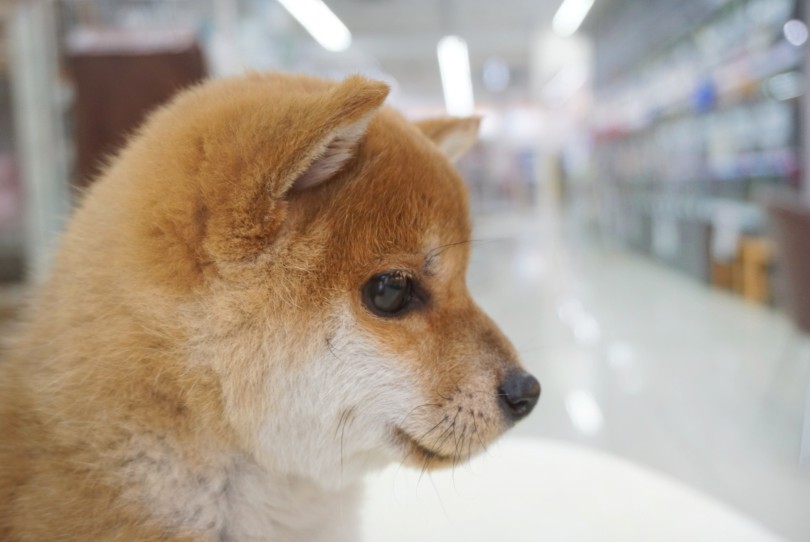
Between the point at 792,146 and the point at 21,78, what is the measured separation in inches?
140

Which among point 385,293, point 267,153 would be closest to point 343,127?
point 267,153

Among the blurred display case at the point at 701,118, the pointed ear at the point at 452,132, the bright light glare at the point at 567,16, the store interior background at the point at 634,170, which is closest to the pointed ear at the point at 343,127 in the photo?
the store interior background at the point at 634,170

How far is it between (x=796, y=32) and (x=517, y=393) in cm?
307

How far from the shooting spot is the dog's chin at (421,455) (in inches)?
30.6

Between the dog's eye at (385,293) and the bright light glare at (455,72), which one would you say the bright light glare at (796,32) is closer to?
the bright light glare at (455,72)

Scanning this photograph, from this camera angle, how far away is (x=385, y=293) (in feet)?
2.45

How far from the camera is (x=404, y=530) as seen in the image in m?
1.04

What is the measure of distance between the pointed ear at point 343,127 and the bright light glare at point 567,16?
3629mm

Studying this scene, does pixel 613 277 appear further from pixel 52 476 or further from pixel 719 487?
pixel 52 476

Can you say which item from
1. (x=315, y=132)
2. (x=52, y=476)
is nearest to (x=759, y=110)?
(x=315, y=132)

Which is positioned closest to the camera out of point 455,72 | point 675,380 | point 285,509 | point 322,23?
point 285,509

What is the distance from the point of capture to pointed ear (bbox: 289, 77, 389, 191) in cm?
62

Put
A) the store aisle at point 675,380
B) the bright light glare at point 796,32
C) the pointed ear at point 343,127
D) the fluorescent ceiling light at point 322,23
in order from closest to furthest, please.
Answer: the pointed ear at point 343,127
the store aisle at point 675,380
the bright light glare at point 796,32
the fluorescent ceiling light at point 322,23

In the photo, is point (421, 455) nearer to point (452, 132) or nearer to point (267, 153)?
point (267, 153)
